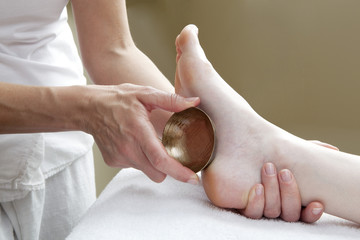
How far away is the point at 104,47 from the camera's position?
973 millimetres

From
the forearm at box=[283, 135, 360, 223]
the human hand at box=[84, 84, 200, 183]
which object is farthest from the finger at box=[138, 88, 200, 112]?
the forearm at box=[283, 135, 360, 223]

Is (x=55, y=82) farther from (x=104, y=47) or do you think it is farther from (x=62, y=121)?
(x=62, y=121)

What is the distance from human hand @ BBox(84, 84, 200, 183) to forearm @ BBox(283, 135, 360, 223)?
19 cm

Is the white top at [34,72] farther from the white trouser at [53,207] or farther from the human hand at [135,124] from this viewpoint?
the human hand at [135,124]

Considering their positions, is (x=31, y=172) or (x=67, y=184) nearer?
(x=31, y=172)

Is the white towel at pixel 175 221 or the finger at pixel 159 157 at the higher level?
the finger at pixel 159 157

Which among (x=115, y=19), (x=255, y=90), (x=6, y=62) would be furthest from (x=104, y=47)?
(x=255, y=90)

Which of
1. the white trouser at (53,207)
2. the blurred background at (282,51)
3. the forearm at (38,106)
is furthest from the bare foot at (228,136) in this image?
the blurred background at (282,51)

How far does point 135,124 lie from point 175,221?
156 millimetres

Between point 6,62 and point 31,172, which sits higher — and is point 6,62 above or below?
above

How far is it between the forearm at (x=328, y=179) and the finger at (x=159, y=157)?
0.20m

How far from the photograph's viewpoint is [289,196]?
2.38 ft

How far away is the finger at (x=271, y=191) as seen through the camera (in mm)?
720

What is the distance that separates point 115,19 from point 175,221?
0.51 metres
